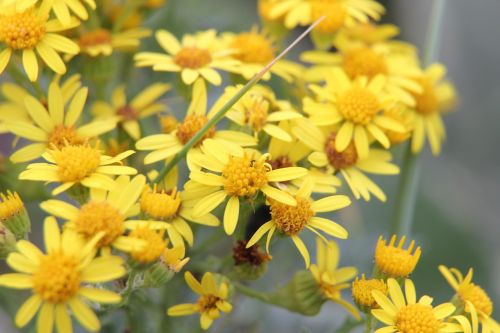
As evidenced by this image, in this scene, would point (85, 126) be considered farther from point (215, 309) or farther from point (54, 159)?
point (215, 309)

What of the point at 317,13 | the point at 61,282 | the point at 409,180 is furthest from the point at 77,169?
the point at 409,180

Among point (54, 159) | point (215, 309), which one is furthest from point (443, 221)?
point (54, 159)

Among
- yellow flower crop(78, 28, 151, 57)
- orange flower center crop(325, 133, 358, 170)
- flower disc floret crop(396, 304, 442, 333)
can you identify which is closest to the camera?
flower disc floret crop(396, 304, 442, 333)

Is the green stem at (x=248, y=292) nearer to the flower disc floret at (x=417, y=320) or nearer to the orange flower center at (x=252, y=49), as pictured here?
the flower disc floret at (x=417, y=320)

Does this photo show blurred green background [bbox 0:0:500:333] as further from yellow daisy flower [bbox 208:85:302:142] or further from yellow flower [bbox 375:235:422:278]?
yellow daisy flower [bbox 208:85:302:142]

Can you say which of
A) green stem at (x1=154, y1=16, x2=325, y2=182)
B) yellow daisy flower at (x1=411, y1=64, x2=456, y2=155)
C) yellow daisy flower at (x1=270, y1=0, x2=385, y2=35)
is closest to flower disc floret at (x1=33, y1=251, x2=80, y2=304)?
green stem at (x1=154, y1=16, x2=325, y2=182)

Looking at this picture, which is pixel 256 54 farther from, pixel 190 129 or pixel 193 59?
pixel 190 129
